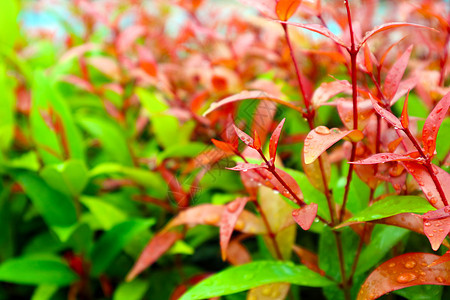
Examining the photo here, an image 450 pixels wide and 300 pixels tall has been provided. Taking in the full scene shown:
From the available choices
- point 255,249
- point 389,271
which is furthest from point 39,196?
point 389,271

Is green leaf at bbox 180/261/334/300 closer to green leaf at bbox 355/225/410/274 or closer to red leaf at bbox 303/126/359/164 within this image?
green leaf at bbox 355/225/410/274

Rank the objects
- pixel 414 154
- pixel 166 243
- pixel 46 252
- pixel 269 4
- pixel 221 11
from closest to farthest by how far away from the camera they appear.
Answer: pixel 414 154 < pixel 269 4 < pixel 166 243 < pixel 46 252 < pixel 221 11

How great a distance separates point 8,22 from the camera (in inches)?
69.0

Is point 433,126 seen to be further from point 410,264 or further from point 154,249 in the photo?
point 154,249

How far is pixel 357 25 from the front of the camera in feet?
2.83

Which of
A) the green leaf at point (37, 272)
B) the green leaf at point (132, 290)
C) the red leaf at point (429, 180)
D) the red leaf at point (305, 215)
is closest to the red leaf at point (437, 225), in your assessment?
the red leaf at point (429, 180)

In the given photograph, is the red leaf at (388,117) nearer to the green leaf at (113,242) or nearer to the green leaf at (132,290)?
the green leaf at (113,242)

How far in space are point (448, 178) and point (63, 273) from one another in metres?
0.94

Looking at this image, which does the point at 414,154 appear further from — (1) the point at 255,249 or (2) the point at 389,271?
(1) the point at 255,249

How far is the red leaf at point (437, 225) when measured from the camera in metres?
0.56

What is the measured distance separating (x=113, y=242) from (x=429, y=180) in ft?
2.50

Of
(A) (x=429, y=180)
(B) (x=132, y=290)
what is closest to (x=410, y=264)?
(A) (x=429, y=180)

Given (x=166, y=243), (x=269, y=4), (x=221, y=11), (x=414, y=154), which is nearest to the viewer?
(x=414, y=154)

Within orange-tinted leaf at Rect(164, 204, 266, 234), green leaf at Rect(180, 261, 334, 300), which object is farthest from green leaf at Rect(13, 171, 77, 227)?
green leaf at Rect(180, 261, 334, 300)
